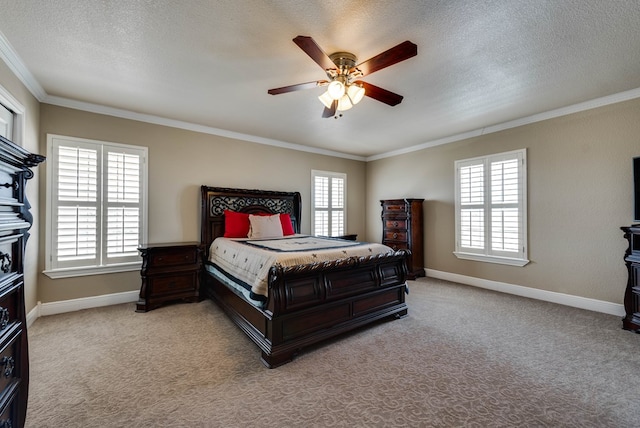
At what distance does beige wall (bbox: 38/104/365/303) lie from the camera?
11.5 ft

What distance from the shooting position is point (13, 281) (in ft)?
3.68

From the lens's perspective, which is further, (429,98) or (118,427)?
(429,98)

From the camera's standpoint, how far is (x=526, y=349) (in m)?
2.53

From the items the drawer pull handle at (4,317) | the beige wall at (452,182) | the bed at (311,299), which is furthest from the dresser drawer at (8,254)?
the beige wall at (452,182)

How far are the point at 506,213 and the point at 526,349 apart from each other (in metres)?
2.39

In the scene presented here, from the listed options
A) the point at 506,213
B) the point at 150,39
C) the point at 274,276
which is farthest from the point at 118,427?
the point at 506,213

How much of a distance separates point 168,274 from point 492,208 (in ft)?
16.2

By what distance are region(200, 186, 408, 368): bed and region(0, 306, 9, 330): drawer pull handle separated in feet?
5.03

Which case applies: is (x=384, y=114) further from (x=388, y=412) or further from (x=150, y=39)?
(x=388, y=412)

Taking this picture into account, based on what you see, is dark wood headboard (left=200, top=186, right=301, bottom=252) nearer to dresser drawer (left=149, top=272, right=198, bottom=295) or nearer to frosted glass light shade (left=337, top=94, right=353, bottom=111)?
dresser drawer (left=149, top=272, right=198, bottom=295)

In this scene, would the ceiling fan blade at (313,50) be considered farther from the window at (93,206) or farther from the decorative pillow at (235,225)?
the window at (93,206)

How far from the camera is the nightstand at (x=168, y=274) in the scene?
3535 millimetres

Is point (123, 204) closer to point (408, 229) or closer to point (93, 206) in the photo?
point (93, 206)

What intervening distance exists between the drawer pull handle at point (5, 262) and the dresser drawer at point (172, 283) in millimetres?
2708
